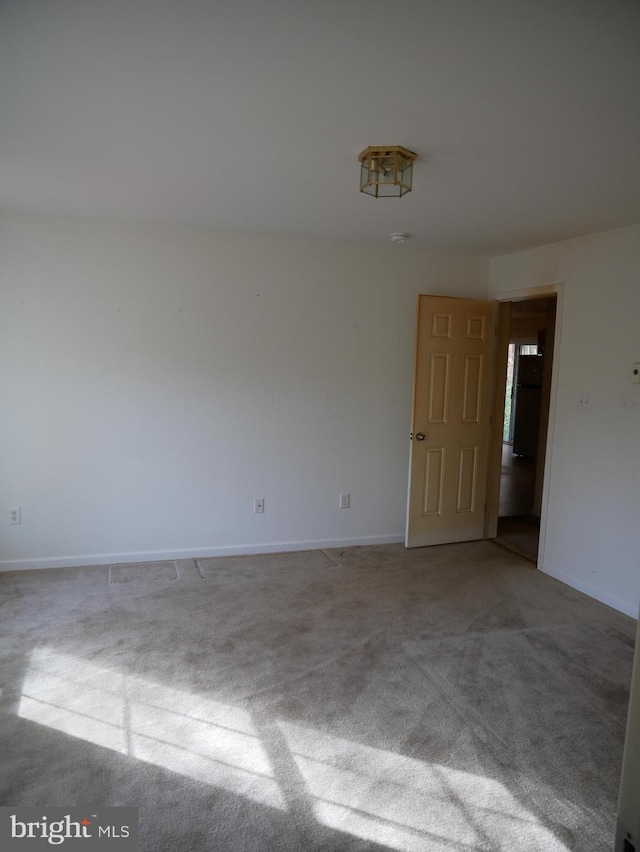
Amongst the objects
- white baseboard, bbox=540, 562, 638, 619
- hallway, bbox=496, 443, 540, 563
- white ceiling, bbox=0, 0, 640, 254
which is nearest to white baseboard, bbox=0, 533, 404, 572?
hallway, bbox=496, 443, 540, 563

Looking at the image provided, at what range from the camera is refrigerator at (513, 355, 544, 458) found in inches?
361

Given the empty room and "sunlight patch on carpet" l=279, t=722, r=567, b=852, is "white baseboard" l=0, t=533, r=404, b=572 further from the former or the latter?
"sunlight patch on carpet" l=279, t=722, r=567, b=852

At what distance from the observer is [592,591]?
3.67 metres

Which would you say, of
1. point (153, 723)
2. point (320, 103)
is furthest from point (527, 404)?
point (153, 723)

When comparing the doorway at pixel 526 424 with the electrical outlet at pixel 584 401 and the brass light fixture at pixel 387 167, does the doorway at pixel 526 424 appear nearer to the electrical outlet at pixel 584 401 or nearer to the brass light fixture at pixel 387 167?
the electrical outlet at pixel 584 401

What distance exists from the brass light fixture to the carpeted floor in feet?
7.63

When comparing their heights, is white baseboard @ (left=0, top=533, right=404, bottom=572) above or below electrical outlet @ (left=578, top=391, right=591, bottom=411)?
below

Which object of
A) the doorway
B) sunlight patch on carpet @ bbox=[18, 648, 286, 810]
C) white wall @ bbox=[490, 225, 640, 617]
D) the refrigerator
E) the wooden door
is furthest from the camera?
the refrigerator

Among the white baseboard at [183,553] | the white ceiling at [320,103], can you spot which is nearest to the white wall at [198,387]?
the white baseboard at [183,553]

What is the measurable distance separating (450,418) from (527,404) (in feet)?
18.1

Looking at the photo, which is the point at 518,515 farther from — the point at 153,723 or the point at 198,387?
the point at 153,723

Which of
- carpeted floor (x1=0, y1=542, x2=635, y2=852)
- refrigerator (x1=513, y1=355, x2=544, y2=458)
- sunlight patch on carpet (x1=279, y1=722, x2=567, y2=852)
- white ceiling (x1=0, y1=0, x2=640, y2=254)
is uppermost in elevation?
white ceiling (x1=0, y1=0, x2=640, y2=254)

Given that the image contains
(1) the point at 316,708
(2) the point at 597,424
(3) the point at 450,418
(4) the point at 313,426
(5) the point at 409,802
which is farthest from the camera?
(3) the point at 450,418

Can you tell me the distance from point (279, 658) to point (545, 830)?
1.39 m
